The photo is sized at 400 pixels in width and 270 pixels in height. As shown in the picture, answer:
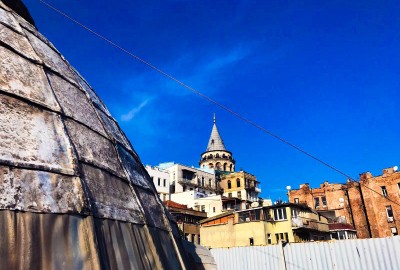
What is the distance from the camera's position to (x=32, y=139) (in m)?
3.66

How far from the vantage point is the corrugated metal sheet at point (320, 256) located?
1491cm

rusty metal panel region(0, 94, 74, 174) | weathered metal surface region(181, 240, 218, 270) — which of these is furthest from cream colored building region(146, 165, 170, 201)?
rusty metal panel region(0, 94, 74, 174)

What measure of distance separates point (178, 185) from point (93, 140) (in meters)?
63.9

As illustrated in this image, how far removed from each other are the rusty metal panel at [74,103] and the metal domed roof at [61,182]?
0.07ft

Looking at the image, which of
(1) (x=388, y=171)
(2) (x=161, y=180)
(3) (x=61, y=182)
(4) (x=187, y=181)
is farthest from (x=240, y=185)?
(3) (x=61, y=182)

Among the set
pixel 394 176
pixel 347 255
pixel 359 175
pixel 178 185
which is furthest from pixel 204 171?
pixel 347 255

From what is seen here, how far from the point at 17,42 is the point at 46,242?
346 centimetres

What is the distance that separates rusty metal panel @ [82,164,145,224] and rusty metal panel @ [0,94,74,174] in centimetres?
40

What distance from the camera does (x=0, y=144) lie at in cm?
327

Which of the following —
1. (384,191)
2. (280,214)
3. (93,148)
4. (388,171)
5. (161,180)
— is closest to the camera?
→ (93,148)

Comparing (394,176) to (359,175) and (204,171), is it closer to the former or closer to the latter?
(359,175)

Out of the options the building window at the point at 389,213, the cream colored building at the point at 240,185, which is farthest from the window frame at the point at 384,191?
the cream colored building at the point at 240,185

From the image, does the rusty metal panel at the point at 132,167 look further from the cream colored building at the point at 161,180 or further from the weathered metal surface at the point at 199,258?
the cream colored building at the point at 161,180

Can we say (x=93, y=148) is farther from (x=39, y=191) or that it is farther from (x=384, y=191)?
(x=384, y=191)
